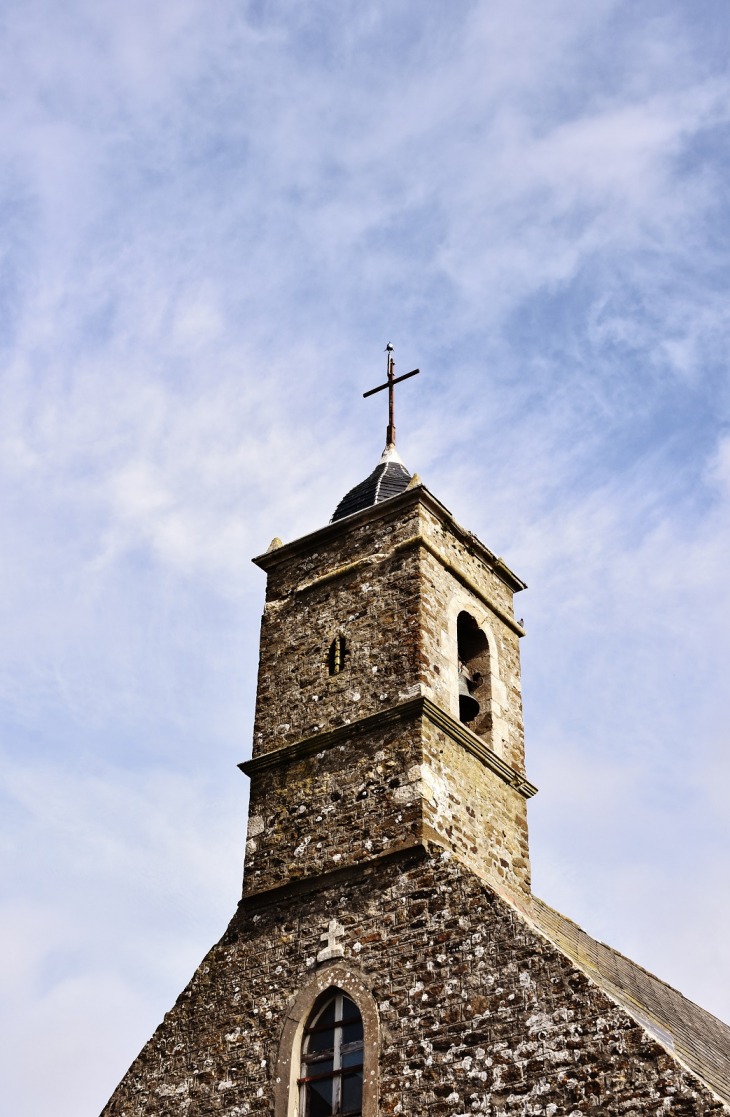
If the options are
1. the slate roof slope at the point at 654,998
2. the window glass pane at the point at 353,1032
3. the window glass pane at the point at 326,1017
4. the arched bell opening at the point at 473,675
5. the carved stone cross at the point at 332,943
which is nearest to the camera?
the window glass pane at the point at 353,1032

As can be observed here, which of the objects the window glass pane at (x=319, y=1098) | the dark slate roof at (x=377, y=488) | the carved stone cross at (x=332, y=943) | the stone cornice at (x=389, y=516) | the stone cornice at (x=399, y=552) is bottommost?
the window glass pane at (x=319, y=1098)

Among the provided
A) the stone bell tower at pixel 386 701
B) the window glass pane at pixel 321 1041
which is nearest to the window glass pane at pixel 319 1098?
the window glass pane at pixel 321 1041

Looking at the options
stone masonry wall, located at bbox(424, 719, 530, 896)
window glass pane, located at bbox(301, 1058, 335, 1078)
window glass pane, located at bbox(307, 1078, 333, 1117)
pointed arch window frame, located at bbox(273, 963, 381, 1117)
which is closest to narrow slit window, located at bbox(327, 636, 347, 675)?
stone masonry wall, located at bbox(424, 719, 530, 896)

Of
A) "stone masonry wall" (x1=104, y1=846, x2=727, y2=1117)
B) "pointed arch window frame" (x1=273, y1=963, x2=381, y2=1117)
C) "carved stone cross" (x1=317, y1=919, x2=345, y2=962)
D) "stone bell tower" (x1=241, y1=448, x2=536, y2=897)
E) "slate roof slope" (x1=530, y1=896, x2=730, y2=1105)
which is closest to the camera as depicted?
"stone masonry wall" (x1=104, y1=846, x2=727, y2=1117)

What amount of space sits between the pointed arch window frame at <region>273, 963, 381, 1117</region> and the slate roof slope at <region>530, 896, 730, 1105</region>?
92.4 inches

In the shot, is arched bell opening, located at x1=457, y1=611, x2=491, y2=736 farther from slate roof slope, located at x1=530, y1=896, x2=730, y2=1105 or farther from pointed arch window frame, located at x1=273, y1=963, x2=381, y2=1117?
pointed arch window frame, located at x1=273, y1=963, x2=381, y2=1117

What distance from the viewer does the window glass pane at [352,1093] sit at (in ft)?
36.7

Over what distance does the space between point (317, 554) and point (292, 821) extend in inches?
143

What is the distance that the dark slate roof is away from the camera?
53.3ft

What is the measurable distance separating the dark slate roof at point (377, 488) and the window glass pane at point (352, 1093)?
22.0ft

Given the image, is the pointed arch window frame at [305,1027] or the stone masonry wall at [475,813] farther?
the stone masonry wall at [475,813]

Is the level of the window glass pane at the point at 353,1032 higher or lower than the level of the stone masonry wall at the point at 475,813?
lower

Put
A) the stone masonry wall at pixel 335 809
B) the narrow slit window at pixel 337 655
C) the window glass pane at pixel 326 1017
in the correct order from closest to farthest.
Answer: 1. the window glass pane at pixel 326 1017
2. the stone masonry wall at pixel 335 809
3. the narrow slit window at pixel 337 655

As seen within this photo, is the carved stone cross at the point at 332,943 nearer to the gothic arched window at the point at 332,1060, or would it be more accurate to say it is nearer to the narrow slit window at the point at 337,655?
the gothic arched window at the point at 332,1060
